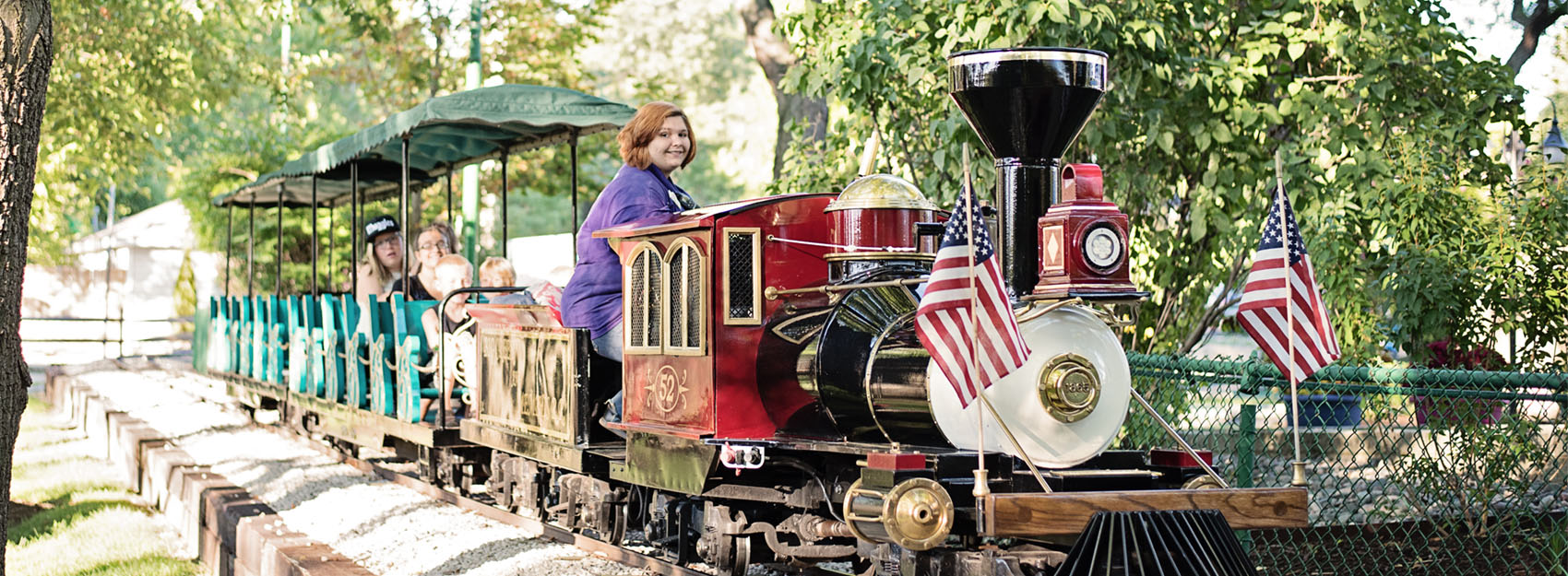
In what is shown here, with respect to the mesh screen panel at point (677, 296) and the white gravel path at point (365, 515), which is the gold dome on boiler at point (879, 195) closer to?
the mesh screen panel at point (677, 296)

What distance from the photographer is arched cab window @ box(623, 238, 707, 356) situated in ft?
20.8

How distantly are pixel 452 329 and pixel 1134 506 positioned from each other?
625 centimetres

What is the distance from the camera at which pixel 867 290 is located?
240 inches

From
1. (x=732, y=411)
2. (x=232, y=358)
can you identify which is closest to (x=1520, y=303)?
(x=732, y=411)

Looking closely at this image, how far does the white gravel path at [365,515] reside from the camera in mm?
7492

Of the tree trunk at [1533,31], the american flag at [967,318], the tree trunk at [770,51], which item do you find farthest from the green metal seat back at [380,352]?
the tree trunk at [1533,31]

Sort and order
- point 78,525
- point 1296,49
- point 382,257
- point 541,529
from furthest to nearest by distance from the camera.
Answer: point 382,257 → point 78,525 → point 541,529 → point 1296,49

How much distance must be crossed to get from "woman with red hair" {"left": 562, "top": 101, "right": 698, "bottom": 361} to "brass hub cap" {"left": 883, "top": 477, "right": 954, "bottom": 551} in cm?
235

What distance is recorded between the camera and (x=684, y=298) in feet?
21.1

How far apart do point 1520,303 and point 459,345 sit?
6105 mm

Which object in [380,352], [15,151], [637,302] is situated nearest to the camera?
[15,151]

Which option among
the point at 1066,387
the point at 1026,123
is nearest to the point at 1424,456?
the point at 1066,387

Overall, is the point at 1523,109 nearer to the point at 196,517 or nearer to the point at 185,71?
the point at 196,517

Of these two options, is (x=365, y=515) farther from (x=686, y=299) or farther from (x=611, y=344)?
(x=686, y=299)
